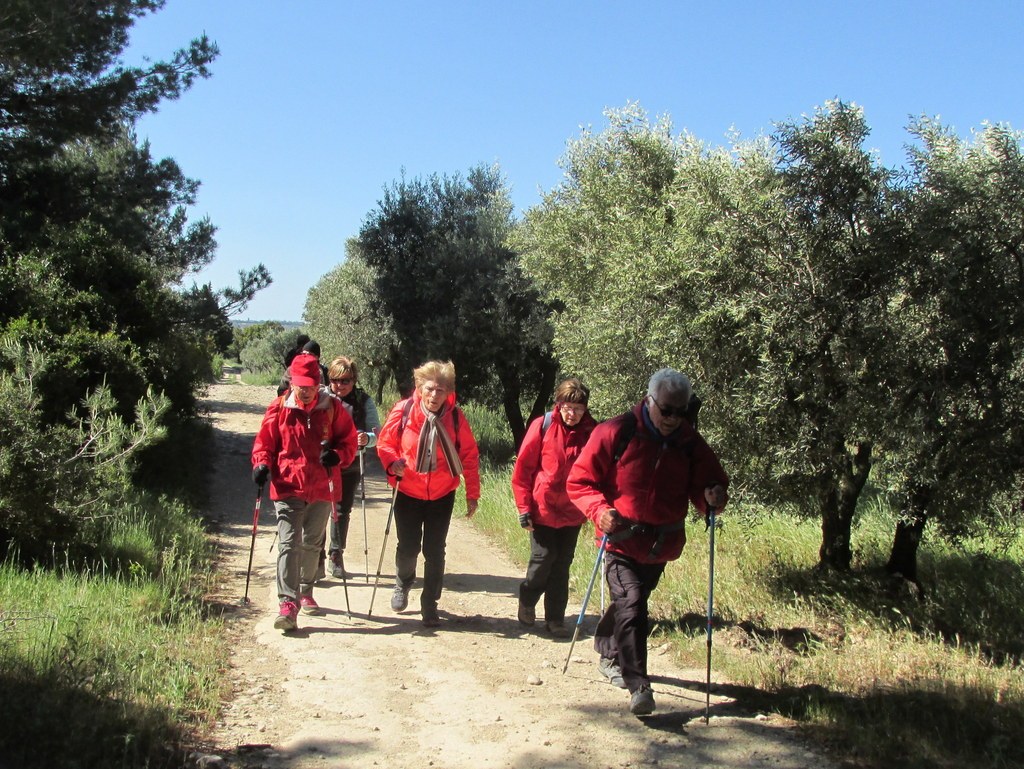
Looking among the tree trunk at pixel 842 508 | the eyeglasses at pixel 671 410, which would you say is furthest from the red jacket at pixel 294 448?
the tree trunk at pixel 842 508

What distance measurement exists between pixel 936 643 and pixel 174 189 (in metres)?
13.1

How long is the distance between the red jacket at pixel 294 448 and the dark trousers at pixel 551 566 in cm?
164

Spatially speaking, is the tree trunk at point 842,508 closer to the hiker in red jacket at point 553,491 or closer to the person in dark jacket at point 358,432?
the hiker in red jacket at point 553,491

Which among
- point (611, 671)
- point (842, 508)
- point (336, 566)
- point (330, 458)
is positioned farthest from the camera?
point (842, 508)

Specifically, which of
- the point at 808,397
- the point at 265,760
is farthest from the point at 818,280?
the point at 265,760

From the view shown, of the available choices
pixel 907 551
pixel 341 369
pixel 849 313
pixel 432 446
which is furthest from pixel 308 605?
pixel 907 551

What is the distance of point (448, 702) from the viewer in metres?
5.36

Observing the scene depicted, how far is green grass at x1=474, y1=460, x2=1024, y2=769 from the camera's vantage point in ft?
16.8

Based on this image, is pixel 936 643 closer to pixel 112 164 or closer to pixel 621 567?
pixel 621 567

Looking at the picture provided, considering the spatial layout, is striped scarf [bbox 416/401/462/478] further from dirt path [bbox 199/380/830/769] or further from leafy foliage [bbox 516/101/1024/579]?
leafy foliage [bbox 516/101/1024/579]

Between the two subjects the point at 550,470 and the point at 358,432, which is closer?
the point at 550,470

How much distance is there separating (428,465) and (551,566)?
1.22m

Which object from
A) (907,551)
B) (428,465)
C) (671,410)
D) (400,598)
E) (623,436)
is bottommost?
(400,598)

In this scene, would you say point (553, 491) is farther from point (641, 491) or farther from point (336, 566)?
point (336, 566)
